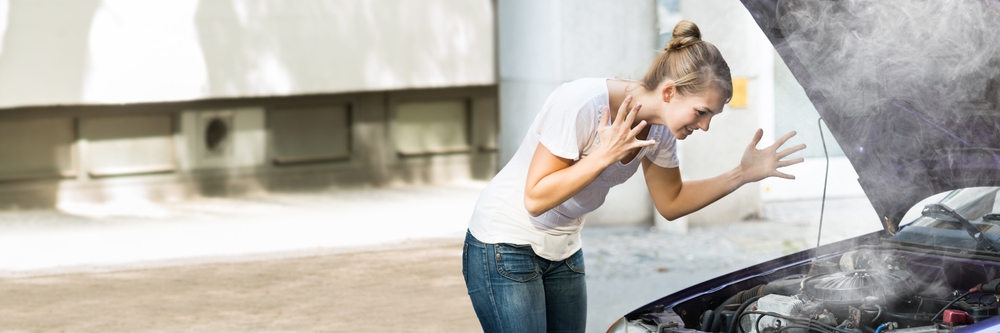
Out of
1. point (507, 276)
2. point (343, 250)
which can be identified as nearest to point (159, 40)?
point (343, 250)

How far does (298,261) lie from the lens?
7855 millimetres

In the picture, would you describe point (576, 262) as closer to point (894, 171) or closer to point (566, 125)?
point (566, 125)

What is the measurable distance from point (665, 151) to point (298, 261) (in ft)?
17.4

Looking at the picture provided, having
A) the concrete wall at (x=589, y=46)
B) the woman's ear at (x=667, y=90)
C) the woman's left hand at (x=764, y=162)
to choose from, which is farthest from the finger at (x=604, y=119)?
the concrete wall at (x=589, y=46)

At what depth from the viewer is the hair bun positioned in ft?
8.78

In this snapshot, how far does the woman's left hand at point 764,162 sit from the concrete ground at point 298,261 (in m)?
1.37

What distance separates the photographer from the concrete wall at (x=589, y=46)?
8.86 meters

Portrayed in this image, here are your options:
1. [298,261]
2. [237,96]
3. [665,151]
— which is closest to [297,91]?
[237,96]

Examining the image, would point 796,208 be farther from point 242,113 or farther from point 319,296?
point 242,113

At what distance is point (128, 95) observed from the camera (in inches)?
400

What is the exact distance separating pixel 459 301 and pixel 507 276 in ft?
12.2

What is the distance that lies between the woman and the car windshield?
0.78 meters

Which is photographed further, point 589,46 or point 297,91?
point 297,91

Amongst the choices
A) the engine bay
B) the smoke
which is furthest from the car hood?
the engine bay
